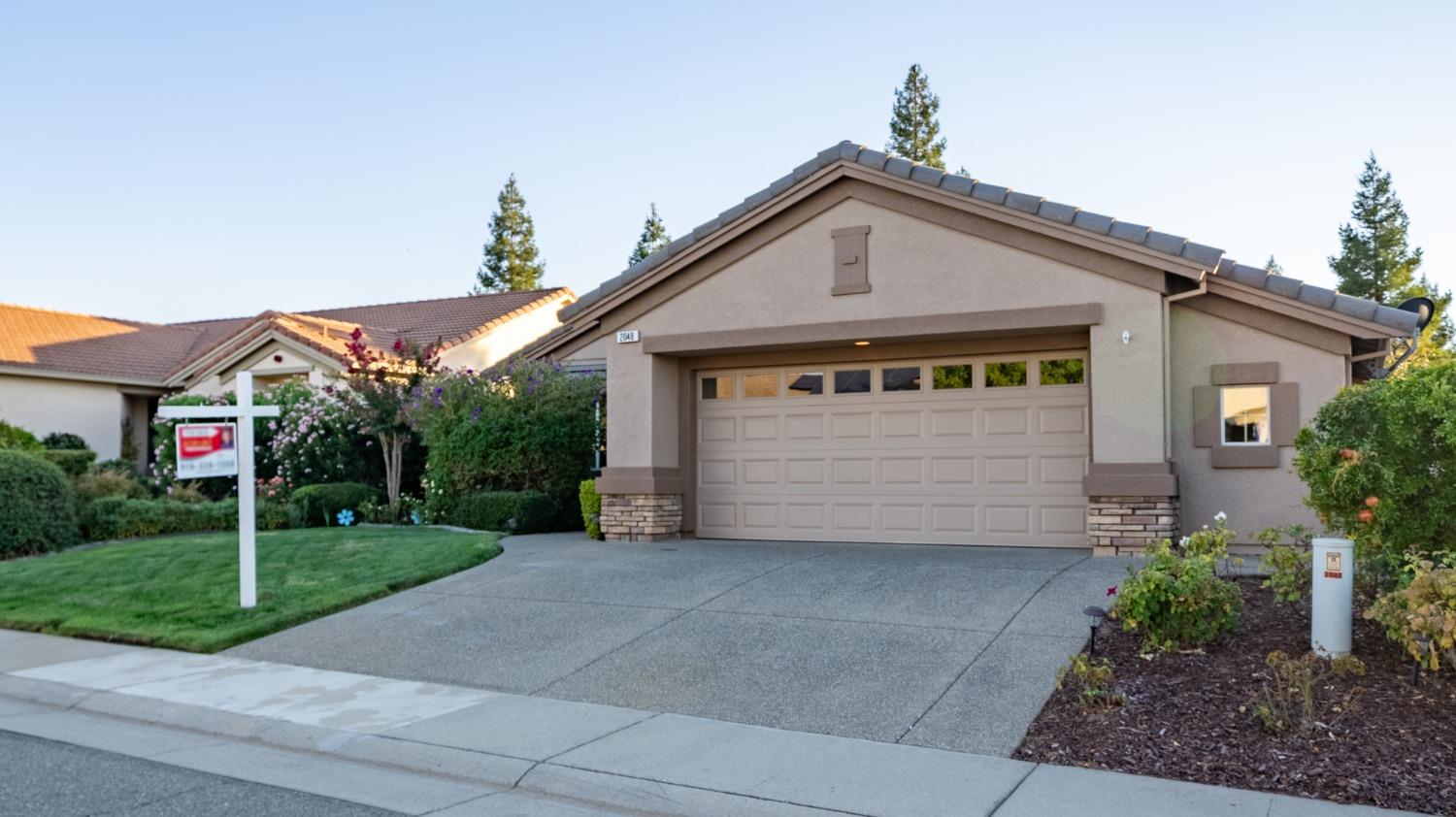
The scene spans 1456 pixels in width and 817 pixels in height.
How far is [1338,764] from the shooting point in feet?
18.5

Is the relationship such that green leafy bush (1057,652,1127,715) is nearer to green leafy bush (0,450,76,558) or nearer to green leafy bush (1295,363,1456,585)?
green leafy bush (1295,363,1456,585)

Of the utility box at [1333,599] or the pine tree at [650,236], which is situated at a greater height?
the pine tree at [650,236]

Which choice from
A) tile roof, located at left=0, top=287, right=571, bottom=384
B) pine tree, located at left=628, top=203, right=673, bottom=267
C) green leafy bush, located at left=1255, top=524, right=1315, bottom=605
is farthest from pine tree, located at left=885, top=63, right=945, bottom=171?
green leafy bush, located at left=1255, top=524, right=1315, bottom=605

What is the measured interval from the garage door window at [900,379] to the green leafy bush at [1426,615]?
754cm

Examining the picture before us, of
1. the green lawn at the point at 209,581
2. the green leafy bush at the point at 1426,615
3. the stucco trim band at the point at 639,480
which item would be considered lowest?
the green lawn at the point at 209,581

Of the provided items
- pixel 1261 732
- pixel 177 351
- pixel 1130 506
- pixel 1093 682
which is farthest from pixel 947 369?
pixel 177 351

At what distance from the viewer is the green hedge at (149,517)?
55.6 ft

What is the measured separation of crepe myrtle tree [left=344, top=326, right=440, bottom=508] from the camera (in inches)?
759

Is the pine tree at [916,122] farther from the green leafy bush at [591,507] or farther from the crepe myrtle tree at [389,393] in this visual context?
the green leafy bush at [591,507]

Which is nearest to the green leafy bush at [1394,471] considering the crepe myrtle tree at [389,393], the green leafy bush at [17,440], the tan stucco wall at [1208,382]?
the tan stucco wall at [1208,382]

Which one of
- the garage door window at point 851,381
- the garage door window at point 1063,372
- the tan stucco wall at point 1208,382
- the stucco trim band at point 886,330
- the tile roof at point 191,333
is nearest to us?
the tan stucco wall at point 1208,382

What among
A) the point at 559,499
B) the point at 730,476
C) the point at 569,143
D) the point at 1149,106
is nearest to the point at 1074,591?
the point at 730,476

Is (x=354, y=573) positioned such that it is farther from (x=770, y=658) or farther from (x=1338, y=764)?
A: (x=1338, y=764)

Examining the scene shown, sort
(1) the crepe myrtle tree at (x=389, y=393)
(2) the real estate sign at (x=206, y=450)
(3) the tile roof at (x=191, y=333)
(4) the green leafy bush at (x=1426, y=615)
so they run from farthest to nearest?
1. (3) the tile roof at (x=191, y=333)
2. (1) the crepe myrtle tree at (x=389, y=393)
3. (2) the real estate sign at (x=206, y=450)
4. (4) the green leafy bush at (x=1426, y=615)
